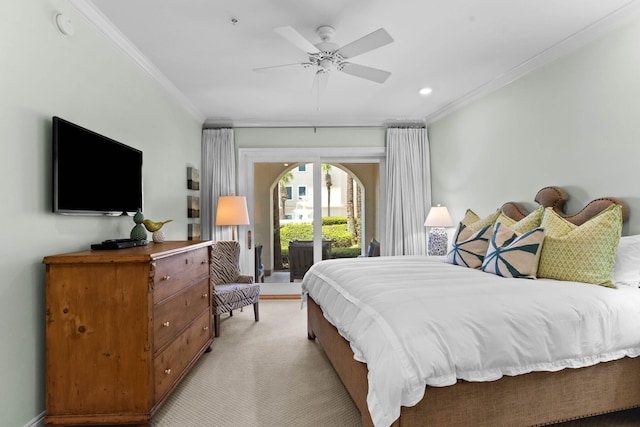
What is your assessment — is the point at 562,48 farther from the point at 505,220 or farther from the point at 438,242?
the point at 438,242

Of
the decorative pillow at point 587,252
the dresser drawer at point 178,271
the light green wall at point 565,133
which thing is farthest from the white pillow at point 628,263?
the dresser drawer at point 178,271

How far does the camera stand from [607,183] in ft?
8.71

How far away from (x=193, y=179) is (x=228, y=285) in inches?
58.6

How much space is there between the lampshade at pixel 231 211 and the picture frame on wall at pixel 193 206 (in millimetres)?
302

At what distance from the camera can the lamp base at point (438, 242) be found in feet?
15.2

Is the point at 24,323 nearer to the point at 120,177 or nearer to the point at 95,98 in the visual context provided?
the point at 120,177

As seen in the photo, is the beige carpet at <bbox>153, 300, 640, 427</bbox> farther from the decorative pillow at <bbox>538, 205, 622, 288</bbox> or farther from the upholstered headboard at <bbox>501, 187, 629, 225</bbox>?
the upholstered headboard at <bbox>501, 187, 629, 225</bbox>

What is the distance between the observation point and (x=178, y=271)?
97.3 inches

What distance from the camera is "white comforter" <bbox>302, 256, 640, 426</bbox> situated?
1517 millimetres

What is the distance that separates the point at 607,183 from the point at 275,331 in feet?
10.3

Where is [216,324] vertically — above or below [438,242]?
below

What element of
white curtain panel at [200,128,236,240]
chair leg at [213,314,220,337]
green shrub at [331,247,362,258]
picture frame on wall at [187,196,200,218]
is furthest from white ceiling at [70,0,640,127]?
chair leg at [213,314,220,337]

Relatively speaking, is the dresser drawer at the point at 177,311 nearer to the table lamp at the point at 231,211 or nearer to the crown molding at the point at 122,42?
the table lamp at the point at 231,211

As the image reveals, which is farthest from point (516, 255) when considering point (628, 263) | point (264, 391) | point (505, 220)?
point (264, 391)
